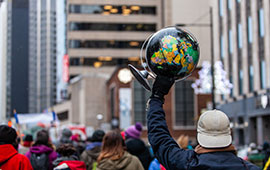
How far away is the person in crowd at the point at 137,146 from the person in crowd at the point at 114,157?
184cm

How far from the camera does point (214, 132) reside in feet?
9.61

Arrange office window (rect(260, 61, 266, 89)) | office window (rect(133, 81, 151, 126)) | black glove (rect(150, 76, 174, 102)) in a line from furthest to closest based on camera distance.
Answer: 1. office window (rect(133, 81, 151, 126))
2. office window (rect(260, 61, 266, 89))
3. black glove (rect(150, 76, 174, 102))

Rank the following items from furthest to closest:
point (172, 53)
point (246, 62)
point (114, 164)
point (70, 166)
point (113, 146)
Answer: point (246, 62) → point (70, 166) → point (113, 146) → point (114, 164) → point (172, 53)

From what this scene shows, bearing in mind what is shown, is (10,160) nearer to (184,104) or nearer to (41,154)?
(41,154)

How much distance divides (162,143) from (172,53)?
677 millimetres

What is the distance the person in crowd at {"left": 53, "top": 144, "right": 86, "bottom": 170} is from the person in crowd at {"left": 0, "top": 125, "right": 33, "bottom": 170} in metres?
1.27

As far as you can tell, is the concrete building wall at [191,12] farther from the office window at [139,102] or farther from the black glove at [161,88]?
the black glove at [161,88]

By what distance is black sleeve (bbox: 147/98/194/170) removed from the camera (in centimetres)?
293

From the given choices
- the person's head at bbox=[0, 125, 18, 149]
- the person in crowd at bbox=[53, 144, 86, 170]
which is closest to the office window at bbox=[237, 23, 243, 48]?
the person in crowd at bbox=[53, 144, 86, 170]

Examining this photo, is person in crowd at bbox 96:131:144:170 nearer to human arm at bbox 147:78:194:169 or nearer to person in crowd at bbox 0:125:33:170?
person in crowd at bbox 0:125:33:170

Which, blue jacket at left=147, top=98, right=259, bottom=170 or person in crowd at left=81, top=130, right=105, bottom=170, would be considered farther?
person in crowd at left=81, top=130, right=105, bottom=170

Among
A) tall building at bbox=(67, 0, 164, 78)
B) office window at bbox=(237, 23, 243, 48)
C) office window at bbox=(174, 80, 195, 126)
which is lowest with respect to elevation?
office window at bbox=(174, 80, 195, 126)

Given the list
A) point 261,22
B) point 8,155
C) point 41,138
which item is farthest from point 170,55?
point 261,22

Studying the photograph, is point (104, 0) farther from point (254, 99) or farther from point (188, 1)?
point (254, 99)
